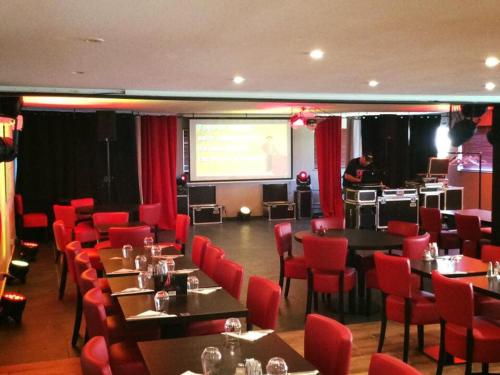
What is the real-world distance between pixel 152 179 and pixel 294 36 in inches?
400

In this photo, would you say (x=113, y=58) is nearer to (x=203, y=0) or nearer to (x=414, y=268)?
(x=203, y=0)

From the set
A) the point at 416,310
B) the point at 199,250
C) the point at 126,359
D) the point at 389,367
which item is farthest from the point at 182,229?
the point at 389,367

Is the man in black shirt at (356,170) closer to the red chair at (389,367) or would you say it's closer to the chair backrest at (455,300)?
the chair backrest at (455,300)

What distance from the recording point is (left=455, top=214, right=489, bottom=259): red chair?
8203 mm

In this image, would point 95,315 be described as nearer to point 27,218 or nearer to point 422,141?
point 27,218

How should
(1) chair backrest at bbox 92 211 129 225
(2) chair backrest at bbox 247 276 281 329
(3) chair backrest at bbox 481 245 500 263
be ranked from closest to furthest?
(2) chair backrest at bbox 247 276 281 329
(3) chair backrest at bbox 481 245 500 263
(1) chair backrest at bbox 92 211 129 225

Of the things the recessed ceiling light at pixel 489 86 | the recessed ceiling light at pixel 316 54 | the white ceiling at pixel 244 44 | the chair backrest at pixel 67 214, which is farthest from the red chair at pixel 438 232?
the chair backrest at pixel 67 214

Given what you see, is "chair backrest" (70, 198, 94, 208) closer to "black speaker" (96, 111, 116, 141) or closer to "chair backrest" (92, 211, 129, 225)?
"black speaker" (96, 111, 116, 141)

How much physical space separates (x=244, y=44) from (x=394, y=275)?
95.7 inches

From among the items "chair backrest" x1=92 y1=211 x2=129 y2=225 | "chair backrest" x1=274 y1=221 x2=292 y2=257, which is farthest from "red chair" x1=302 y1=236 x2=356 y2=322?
"chair backrest" x1=92 y1=211 x2=129 y2=225

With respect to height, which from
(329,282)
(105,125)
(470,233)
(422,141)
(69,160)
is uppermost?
(105,125)

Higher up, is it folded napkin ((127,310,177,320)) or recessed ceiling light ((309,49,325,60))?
recessed ceiling light ((309,49,325,60))

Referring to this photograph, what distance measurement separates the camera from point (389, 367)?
2.62 m

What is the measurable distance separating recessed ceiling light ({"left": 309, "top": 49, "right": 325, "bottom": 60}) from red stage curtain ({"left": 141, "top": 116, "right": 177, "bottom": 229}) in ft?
30.4
